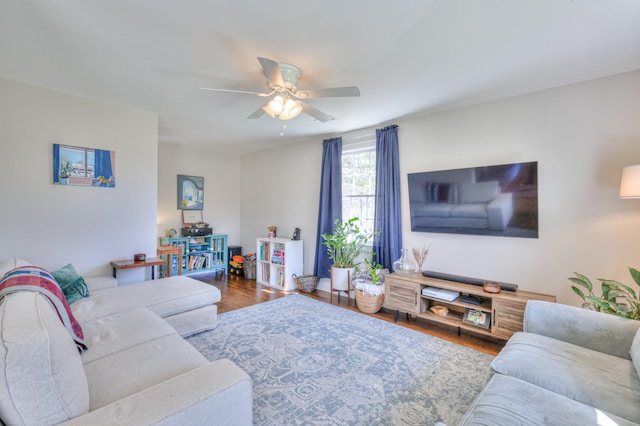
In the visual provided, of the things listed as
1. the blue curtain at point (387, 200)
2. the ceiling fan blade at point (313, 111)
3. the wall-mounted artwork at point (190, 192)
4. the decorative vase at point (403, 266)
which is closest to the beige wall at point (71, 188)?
the wall-mounted artwork at point (190, 192)

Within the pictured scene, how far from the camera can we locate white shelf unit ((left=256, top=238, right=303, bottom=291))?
14.9 feet

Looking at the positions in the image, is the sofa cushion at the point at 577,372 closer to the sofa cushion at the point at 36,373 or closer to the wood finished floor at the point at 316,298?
the wood finished floor at the point at 316,298

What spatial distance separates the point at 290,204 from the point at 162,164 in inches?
97.6

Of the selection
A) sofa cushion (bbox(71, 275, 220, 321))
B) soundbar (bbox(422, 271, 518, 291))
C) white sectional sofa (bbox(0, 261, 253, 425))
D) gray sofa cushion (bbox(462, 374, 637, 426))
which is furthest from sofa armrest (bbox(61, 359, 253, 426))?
soundbar (bbox(422, 271, 518, 291))

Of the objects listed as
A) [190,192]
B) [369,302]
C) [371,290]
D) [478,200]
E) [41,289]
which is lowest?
[369,302]

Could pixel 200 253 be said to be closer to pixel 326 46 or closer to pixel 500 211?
pixel 326 46

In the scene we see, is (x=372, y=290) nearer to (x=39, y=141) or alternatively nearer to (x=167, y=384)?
(x=167, y=384)

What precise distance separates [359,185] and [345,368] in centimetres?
262

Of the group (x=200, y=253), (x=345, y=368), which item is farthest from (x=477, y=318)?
(x=200, y=253)

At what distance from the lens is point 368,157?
411 cm

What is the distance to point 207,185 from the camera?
18.7 ft

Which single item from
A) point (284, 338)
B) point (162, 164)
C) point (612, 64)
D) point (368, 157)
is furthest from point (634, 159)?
point (162, 164)

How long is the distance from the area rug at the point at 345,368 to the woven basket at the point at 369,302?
0.16 metres

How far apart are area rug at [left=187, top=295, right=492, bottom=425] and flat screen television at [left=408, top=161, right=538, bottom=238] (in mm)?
1232
